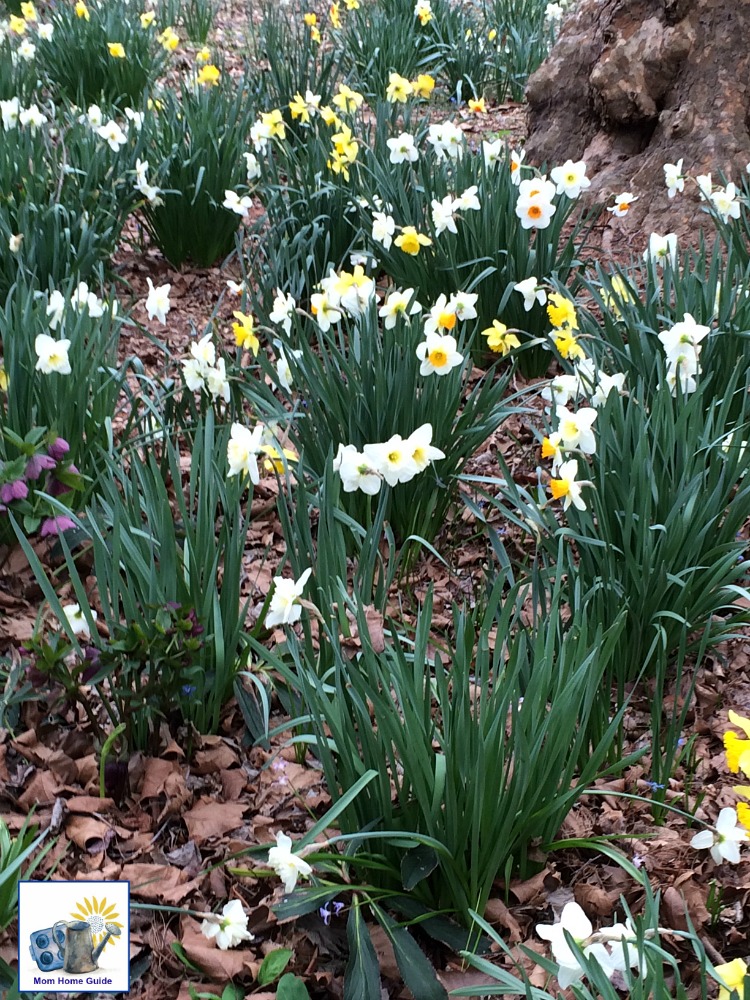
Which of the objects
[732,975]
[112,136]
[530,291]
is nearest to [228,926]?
[732,975]

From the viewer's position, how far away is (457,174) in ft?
10.7

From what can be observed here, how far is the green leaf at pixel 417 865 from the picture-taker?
4.40 ft

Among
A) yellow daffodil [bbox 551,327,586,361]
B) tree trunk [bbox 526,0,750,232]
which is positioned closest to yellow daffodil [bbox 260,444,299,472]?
yellow daffodil [bbox 551,327,586,361]

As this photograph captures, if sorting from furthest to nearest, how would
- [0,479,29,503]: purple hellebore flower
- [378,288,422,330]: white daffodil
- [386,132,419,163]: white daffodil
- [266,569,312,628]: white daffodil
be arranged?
[386,132,419,163]: white daffodil → [378,288,422,330]: white daffodil → [0,479,29,503]: purple hellebore flower → [266,569,312,628]: white daffodil

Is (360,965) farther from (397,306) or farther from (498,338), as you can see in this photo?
(498,338)

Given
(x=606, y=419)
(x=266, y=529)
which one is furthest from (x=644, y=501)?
(x=266, y=529)

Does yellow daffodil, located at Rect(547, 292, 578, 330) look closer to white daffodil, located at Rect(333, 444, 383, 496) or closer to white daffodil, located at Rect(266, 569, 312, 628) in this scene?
white daffodil, located at Rect(333, 444, 383, 496)

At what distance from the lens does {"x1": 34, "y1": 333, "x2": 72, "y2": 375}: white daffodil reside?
212cm

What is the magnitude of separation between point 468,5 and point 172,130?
14.1 feet

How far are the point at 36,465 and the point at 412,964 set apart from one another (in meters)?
1.36

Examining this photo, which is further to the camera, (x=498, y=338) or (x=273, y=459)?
(x=498, y=338)

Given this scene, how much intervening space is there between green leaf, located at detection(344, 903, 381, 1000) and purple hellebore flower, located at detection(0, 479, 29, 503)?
119 centimetres

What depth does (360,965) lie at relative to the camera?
131 centimetres

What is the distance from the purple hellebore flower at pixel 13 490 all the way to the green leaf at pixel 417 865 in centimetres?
120
